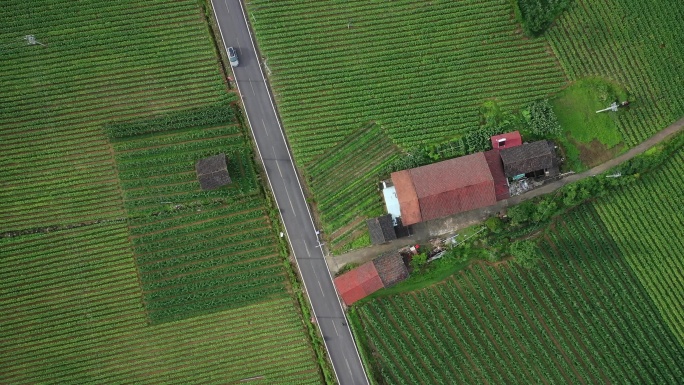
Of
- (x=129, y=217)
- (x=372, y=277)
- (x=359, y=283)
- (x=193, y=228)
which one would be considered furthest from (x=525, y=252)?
(x=129, y=217)

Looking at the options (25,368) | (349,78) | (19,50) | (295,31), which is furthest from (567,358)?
(19,50)

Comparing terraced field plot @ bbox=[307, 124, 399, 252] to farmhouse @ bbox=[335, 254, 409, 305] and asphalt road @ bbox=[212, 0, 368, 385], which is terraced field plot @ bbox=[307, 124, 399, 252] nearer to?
asphalt road @ bbox=[212, 0, 368, 385]

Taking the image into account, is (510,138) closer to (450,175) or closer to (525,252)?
(450,175)

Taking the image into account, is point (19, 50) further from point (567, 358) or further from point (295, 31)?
point (567, 358)

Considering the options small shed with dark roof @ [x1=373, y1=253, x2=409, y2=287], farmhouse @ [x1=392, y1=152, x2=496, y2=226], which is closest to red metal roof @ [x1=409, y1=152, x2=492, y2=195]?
farmhouse @ [x1=392, y1=152, x2=496, y2=226]

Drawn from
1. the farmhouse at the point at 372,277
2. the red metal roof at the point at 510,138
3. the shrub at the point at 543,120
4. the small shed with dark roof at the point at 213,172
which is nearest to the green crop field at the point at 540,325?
the farmhouse at the point at 372,277

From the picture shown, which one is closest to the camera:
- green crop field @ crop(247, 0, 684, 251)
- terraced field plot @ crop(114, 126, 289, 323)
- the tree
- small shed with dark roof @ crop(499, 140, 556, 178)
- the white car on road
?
the tree

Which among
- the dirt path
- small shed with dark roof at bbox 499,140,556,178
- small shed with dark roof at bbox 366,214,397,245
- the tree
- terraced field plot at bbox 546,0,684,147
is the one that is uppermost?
terraced field plot at bbox 546,0,684,147
